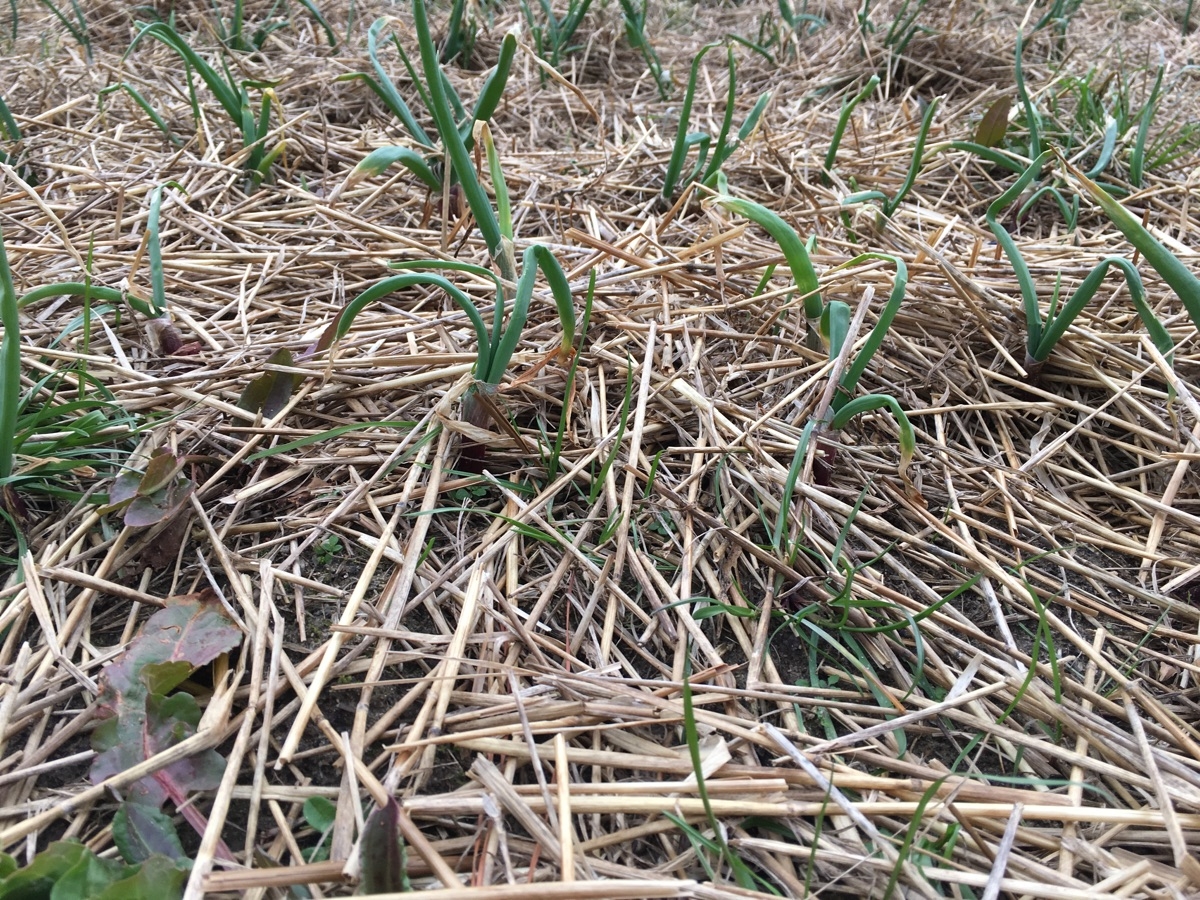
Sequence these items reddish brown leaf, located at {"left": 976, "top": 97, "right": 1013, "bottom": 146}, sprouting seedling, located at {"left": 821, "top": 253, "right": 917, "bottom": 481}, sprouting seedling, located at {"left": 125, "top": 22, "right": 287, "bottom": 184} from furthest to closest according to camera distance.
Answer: reddish brown leaf, located at {"left": 976, "top": 97, "right": 1013, "bottom": 146} < sprouting seedling, located at {"left": 125, "top": 22, "right": 287, "bottom": 184} < sprouting seedling, located at {"left": 821, "top": 253, "right": 917, "bottom": 481}

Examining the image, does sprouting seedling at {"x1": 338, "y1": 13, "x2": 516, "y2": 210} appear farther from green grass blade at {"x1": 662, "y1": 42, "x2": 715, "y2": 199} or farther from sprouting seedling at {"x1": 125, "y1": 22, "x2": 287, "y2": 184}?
green grass blade at {"x1": 662, "y1": 42, "x2": 715, "y2": 199}

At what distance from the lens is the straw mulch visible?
789 millimetres

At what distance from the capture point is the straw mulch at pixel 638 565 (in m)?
0.79

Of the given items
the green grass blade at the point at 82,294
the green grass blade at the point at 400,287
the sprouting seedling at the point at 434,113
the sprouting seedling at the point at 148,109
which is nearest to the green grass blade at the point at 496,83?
the sprouting seedling at the point at 434,113

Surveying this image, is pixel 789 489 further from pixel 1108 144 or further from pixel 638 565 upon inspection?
pixel 1108 144

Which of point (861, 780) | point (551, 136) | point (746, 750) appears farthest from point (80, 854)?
point (551, 136)

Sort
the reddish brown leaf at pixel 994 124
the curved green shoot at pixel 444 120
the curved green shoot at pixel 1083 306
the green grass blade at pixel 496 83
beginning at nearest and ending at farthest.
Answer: the curved green shoot at pixel 1083 306, the curved green shoot at pixel 444 120, the green grass blade at pixel 496 83, the reddish brown leaf at pixel 994 124

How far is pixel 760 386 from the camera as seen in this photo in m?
1.31

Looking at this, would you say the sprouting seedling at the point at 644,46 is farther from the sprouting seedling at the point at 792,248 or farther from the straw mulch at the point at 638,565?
the sprouting seedling at the point at 792,248

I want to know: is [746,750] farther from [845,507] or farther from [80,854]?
[80,854]

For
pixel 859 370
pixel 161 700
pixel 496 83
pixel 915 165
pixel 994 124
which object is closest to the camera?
pixel 161 700

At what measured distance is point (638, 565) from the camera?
104cm

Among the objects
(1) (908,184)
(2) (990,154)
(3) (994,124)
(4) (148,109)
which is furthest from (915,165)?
(4) (148,109)

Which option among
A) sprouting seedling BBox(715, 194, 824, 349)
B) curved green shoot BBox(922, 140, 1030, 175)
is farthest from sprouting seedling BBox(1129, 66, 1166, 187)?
sprouting seedling BBox(715, 194, 824, 349)
